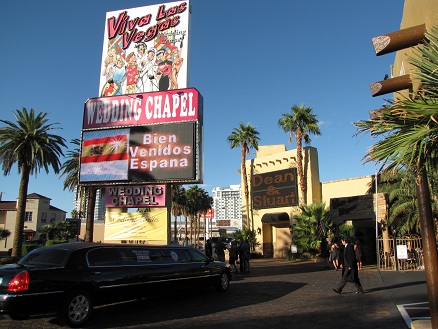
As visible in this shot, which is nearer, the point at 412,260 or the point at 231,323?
the point at 231,323

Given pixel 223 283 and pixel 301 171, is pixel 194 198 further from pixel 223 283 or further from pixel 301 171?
pixel 223 283

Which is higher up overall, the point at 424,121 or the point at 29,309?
the point at 424,121

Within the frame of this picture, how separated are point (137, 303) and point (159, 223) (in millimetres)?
7149

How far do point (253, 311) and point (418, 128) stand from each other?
19.7ft

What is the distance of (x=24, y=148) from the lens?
28.2 meters

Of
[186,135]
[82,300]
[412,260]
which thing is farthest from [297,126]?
[82,300]

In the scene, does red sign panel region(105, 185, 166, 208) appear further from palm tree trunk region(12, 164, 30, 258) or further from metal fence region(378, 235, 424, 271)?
metal fence region(378, 235, 424, 271)

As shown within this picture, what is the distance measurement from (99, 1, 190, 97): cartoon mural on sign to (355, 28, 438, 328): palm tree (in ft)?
49.5

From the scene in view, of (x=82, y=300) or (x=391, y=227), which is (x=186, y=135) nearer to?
(x=82, y=300)

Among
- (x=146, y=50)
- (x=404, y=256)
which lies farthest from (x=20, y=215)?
(x=404, y=256)

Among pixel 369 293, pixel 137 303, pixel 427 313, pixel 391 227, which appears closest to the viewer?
pixel 427 313

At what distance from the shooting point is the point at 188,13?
68.0 feet

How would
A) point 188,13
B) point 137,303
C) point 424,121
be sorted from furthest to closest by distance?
point 188,13 → point 137,303 → point 424,121

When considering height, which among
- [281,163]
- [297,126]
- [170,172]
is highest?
[297,126]
